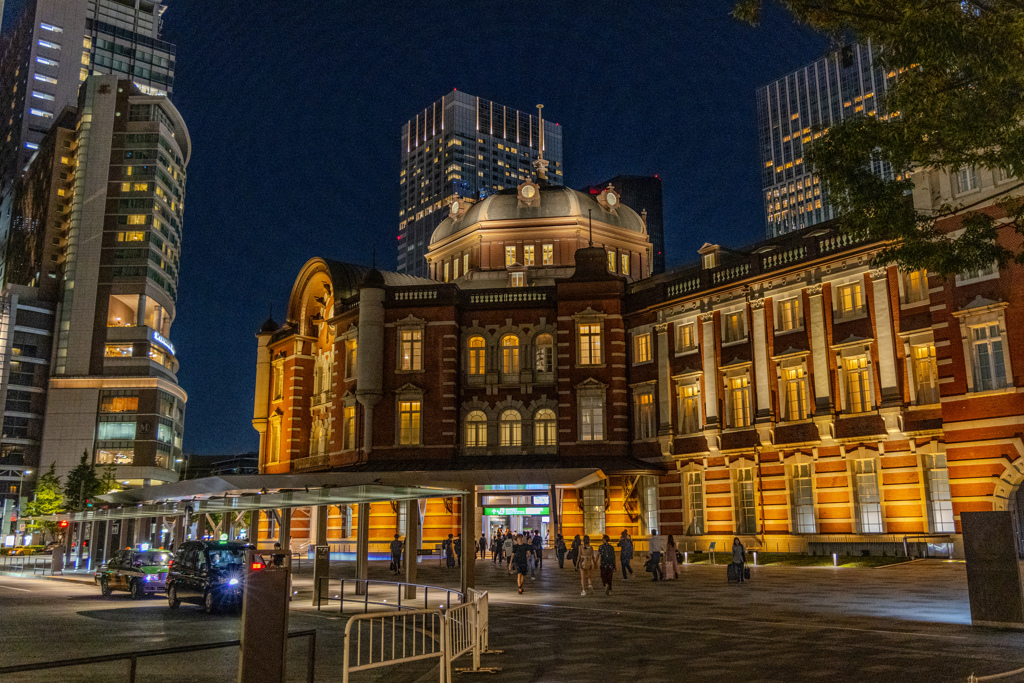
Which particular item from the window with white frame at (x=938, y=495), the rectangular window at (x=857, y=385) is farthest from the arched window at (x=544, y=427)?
the window with white frame at (x=938, y=495)

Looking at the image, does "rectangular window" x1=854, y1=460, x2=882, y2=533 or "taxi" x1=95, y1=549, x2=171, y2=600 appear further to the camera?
"rectangular window" x1=854, y1=460, x2=882, y2=533

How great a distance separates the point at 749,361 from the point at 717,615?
75.7 ft

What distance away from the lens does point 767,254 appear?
40.2 metres

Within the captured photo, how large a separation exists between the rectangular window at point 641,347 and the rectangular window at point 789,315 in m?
8.13

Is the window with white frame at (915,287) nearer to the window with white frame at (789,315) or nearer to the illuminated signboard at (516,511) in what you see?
the window with white frame at (789,315)

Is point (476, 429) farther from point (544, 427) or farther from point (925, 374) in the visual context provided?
point (925, 374)

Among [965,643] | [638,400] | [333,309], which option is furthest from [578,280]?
[965,643]

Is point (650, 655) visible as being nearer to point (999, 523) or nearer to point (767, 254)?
point (999, 523)

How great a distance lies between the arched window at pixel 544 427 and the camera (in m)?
48.1

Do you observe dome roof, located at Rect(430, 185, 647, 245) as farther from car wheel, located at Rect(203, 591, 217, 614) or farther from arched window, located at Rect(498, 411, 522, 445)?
car wheel, located at Rect(203, 591, 217, 614)

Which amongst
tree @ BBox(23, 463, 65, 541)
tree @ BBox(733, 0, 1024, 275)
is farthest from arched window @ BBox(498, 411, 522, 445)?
tree @ BBox(23, 463, 65, 541)

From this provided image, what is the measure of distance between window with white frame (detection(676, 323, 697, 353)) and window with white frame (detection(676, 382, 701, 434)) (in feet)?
6.11

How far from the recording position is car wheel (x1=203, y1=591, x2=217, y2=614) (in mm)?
21672

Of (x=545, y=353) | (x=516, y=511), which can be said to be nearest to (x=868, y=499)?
(x=545, y=353)
